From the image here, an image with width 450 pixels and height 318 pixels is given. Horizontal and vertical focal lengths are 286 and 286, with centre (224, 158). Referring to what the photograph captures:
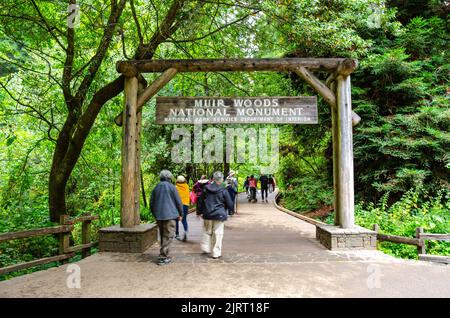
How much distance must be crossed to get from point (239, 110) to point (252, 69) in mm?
997

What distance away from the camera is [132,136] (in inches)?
252

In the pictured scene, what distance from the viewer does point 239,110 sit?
22.0 feet

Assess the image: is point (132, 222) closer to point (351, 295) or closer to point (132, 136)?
point (132, 136)

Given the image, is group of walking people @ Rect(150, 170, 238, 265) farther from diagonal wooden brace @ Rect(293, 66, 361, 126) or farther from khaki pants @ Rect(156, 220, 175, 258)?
diagonal wooden brace @ Rect(293, 66, 361, 126)

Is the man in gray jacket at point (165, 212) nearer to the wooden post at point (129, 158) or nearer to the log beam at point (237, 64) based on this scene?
the wooden post at point (129, 158)

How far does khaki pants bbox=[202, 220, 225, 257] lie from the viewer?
5.65 meters

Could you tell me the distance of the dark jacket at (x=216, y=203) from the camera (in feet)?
18.5

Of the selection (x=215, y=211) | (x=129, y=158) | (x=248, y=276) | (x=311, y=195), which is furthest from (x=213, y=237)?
(x=311, y=195)

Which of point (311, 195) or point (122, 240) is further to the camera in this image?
point (311, 195)

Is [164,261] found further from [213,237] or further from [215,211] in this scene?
[215,211]
